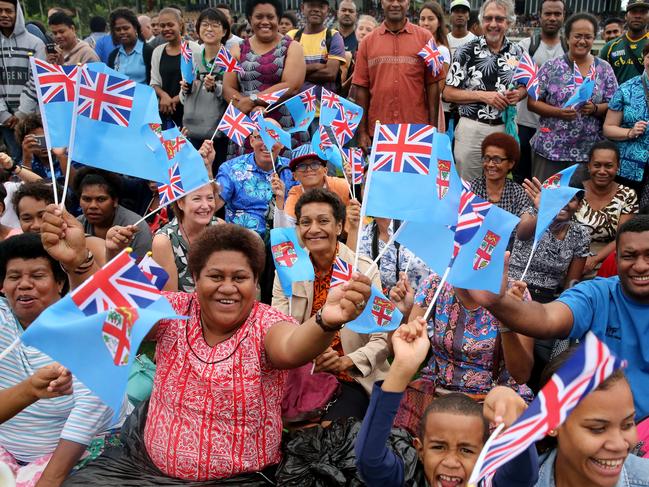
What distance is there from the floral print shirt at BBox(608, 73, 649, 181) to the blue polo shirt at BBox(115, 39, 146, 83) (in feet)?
16.3

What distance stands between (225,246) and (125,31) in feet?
19.2

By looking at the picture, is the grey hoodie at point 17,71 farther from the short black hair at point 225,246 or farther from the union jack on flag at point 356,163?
the short black hair at point 225,246

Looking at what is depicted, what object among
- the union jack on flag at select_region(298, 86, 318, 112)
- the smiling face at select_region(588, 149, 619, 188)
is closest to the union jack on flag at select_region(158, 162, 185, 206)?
the union jack on flag at select_region(298, 86, 318, 112)

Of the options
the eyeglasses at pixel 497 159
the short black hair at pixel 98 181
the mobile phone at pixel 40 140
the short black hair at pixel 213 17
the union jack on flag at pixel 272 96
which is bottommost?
the short black hair at pixel 98 181

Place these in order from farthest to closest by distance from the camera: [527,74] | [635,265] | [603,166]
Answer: [527,74], [603,166], [635,265]

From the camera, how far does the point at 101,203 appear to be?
16.0ft

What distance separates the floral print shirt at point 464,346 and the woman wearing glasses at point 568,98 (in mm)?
3057

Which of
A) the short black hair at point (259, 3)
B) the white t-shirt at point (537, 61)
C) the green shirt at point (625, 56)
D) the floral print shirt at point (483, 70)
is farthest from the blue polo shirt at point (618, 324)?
the green shirt at point (625, 56)

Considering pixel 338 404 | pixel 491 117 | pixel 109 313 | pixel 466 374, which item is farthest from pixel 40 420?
pixel 491 117

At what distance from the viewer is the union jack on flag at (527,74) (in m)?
6.07

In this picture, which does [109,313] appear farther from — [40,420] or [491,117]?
[491,117]

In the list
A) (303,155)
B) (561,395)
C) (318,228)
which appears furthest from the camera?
(303,155)

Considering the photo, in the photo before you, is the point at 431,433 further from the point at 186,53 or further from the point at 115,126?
the point at 186,53

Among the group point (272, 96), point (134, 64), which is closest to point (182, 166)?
point (272, 96)
